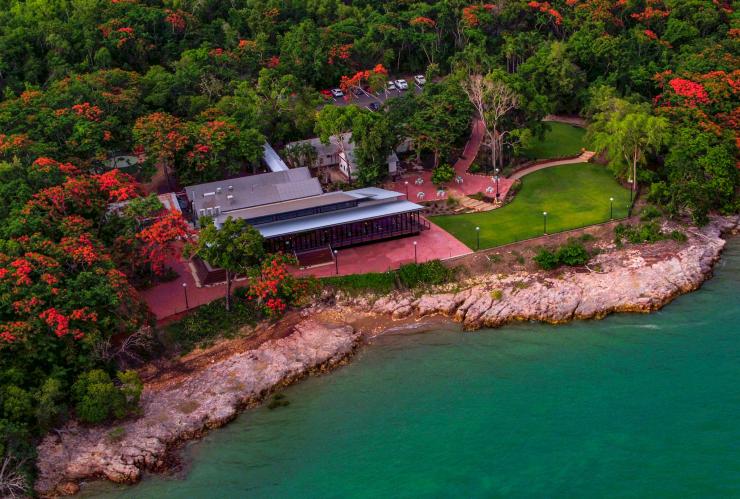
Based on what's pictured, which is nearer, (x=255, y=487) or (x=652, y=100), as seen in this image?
(x=255, y=487)

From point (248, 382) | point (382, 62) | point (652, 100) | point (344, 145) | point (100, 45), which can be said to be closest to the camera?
point (248, 382)

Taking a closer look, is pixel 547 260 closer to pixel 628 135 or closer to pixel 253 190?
pixel 628 135

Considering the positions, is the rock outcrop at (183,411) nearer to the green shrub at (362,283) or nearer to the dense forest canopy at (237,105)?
the dense forest canopy at (237,105)

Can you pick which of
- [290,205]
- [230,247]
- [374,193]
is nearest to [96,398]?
[230,247]

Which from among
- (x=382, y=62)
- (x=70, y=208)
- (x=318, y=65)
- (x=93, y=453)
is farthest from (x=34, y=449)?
(x=382, y=62)

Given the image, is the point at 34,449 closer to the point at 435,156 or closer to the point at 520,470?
the point at 520,470

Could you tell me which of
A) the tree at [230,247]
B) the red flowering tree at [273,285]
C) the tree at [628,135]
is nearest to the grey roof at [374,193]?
the red flowering tree at [273,285]
